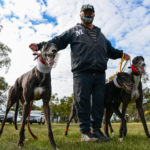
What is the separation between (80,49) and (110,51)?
1.24 metres

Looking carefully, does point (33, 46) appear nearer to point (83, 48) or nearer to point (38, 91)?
point (38, 91)

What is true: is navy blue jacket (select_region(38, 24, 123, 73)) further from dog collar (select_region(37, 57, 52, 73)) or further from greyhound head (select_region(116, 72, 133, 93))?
greyhound head (select_region(116, 72, 133, 93))

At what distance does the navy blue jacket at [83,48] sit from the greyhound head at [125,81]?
830mm

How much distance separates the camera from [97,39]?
448 cm

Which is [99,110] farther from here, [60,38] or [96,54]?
[60,38]

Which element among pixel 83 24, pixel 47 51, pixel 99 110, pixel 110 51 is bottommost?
pixel 99 110

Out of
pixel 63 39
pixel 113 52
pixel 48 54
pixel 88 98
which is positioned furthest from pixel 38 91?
pixel 113 52

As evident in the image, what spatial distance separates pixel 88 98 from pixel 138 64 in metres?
1.70

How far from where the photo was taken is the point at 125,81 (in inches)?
197

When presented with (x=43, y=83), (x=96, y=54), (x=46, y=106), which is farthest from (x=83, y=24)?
(x=46, y=106)

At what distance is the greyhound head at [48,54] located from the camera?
142 inches

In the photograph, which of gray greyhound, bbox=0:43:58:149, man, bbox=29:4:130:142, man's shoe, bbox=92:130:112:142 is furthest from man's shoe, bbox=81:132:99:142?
gray greyhound, bbox=0:43:58:149

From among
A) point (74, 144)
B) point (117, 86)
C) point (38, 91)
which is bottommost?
point (74, 144)

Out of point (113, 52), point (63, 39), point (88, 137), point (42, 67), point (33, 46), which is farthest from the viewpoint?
point (113, 52)
